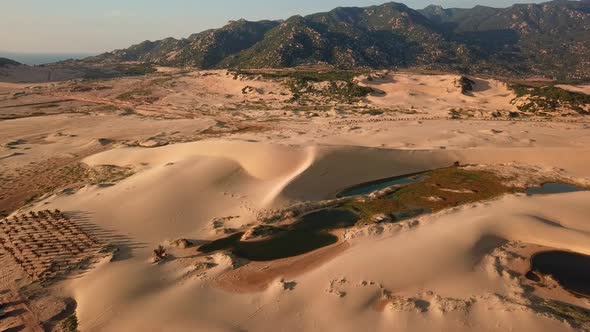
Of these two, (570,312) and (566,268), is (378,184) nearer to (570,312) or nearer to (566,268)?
(566,268)

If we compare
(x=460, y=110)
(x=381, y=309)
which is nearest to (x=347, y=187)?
(x=381, y=309)

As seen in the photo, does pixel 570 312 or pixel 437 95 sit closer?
pixel 570 312

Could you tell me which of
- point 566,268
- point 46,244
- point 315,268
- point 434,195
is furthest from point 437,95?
point 46,244

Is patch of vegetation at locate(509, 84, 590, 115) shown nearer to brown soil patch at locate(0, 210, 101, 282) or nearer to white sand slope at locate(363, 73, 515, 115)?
white sand slope at locate(363, 73, 515, 115)

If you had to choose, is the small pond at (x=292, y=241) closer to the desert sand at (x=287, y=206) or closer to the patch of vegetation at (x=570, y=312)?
the desert sand at (x=287, y=206)

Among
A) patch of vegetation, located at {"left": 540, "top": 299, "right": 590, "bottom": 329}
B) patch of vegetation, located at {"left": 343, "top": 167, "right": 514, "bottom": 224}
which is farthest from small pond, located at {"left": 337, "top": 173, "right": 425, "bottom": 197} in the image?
patch of vegetation, located at {"left": 540, "top": 299, "right": 590, "bottom": 329}

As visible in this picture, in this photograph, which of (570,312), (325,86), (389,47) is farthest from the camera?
(389,47)
